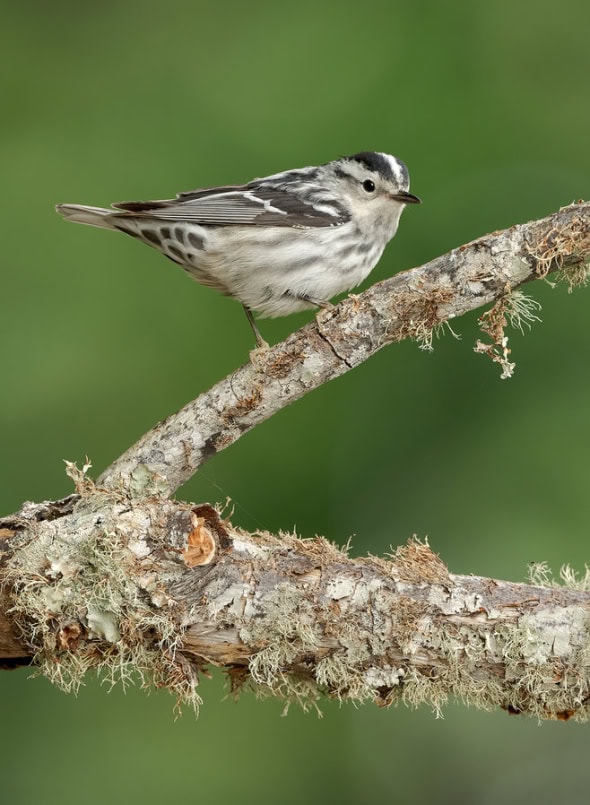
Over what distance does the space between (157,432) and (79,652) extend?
663 millimetres

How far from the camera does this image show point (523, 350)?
4.93m

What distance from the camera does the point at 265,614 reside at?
250 cm

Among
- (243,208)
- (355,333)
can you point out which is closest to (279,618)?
(355,333)

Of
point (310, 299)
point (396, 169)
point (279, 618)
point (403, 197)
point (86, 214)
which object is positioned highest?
point (396, 169)

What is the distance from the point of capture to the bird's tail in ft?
11.8

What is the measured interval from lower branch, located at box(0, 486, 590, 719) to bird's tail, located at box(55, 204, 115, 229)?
1.38m

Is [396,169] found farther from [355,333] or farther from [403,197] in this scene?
[355,333]

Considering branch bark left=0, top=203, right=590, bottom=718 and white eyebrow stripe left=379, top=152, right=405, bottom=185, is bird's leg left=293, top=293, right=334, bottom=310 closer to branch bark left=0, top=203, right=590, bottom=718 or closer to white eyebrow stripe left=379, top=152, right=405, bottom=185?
white eyebrow stripe left=379, top=152, right=405, bottom=185

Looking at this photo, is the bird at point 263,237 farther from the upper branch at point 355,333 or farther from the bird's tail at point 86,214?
the upper branch at point 355,333

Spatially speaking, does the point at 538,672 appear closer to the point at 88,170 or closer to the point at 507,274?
the point at 507,274

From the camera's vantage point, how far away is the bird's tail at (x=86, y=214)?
3.59 m

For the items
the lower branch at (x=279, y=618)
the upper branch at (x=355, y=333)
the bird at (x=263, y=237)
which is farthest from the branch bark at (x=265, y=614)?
the bird at (x=263, y=237)

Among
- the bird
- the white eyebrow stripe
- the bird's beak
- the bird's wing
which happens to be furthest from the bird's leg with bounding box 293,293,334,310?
the white eyebrow stripe

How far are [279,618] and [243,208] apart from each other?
1744mm
